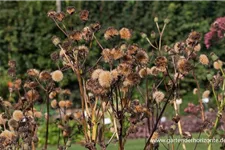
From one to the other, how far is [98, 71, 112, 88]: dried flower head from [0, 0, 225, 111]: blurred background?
10735mm

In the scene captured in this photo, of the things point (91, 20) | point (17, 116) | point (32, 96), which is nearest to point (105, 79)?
point (17, 116)

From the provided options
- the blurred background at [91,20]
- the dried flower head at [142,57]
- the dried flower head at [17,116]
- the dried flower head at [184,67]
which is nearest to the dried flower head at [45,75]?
the dried flower head at [17,116]

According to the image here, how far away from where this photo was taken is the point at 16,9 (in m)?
13.6

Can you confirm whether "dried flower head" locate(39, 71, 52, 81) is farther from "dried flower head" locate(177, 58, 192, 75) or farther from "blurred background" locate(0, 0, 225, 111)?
"blurred background" locate(0, 0, 225, 111)

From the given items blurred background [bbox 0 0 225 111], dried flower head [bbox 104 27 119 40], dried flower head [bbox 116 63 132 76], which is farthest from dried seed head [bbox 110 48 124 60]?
blurred background [bbox 0 0 225 111]

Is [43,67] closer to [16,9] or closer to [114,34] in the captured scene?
[16,9]

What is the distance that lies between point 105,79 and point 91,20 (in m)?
11.2

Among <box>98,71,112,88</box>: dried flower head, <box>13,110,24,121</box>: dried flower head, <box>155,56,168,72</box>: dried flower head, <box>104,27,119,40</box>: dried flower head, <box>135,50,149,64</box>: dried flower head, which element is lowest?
<box>13,110,24,121</box>: dried flower head

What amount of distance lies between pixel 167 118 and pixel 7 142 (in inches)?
326

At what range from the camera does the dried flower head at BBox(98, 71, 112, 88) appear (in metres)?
2.50

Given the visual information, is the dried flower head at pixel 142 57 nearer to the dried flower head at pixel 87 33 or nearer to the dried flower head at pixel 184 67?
the dried flower head at pixel 184 67

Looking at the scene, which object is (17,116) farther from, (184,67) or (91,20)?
(91,20)

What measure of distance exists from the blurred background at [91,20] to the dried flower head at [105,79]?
1074 centimetres

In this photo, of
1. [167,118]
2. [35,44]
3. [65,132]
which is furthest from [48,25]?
[65,132]
